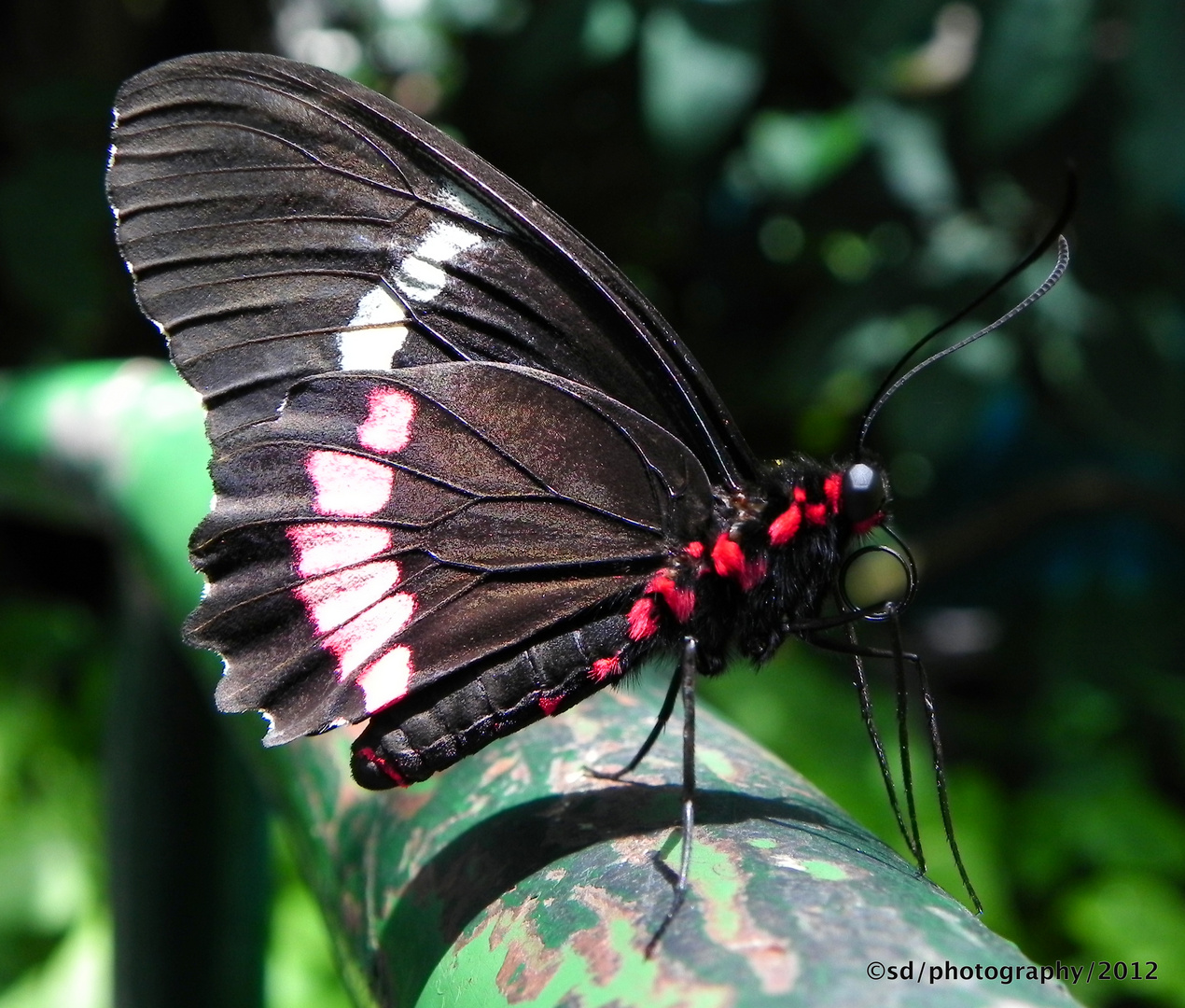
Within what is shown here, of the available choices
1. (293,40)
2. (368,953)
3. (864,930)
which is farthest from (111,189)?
(293,40)

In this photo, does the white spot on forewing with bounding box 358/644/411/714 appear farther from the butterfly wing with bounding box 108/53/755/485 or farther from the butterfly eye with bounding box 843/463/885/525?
the butterfly eye with bounding box 843/463/885/525

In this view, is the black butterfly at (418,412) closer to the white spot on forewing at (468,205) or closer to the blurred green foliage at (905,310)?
the white spot on forewing at (468,205)

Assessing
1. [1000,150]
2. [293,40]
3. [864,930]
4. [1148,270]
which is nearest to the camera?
[864,930]

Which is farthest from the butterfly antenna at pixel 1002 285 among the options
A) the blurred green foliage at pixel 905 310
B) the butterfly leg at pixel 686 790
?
the blurred green foliage at pixel 905 310

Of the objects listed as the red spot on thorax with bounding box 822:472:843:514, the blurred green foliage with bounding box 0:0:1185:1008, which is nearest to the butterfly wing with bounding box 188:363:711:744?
the red spot on thorax with bounding box 822:472:843:514

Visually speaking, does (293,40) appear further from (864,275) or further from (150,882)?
(150,882)

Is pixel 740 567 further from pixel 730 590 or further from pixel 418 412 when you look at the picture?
pixel 418 412

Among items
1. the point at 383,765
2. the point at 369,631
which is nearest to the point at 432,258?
the point at 369,631
